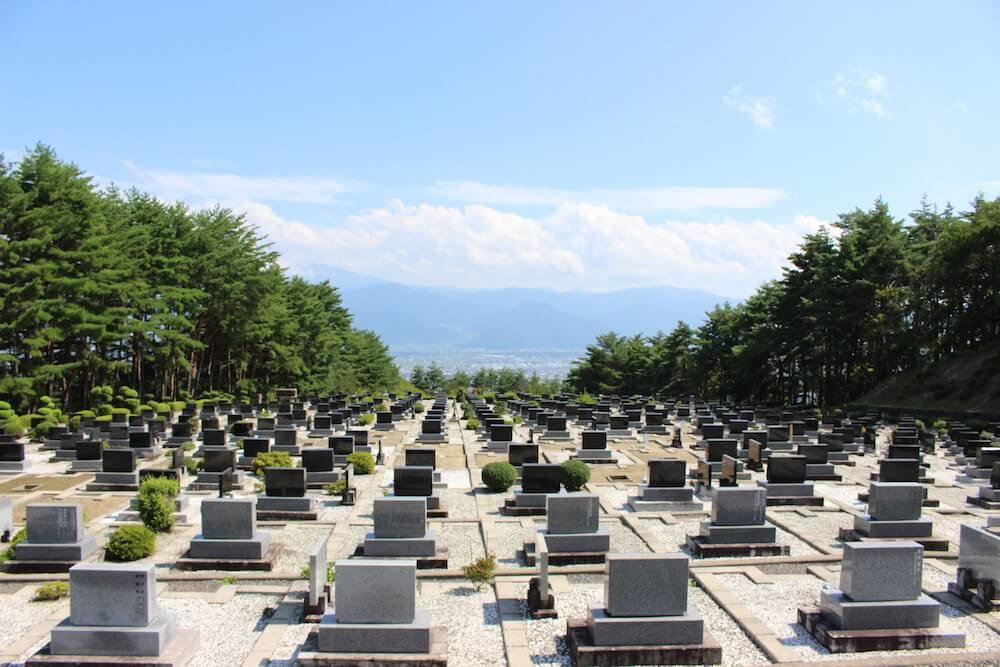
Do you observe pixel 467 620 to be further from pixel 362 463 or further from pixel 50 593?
pixel 362 463

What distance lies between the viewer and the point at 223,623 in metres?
9.91

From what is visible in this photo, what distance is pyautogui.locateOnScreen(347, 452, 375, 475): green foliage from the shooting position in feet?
69.3

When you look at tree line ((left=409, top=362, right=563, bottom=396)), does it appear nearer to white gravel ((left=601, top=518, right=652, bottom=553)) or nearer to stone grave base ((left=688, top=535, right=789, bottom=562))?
white gravel ((left=601, top=518, right=652, bottom=553))

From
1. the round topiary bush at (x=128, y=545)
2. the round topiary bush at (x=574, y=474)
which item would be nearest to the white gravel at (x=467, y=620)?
the round topiary bush at (x=128, y=545)

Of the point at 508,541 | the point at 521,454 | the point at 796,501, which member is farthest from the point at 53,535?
the point at 796,501

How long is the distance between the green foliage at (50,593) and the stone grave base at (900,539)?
13819mm

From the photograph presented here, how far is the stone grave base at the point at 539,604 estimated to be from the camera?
393 inches

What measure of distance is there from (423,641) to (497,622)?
5.51 feet

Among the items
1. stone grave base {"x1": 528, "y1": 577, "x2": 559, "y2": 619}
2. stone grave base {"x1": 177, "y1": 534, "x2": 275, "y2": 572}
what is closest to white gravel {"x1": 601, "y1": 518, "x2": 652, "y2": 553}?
stone grave base {"x1": 528, "y1": 577, "x2": 559, "y2": 619}

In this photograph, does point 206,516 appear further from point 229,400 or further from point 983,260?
point 983,260

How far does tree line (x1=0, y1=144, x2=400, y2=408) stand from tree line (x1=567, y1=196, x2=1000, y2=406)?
3313 cm

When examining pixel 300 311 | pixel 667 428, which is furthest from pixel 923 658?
pixel 300 311

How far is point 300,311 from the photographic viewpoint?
189 ft

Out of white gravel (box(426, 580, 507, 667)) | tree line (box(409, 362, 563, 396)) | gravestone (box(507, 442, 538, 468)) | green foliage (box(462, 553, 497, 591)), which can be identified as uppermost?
gravestone (box(507, 442, 538, 468))
